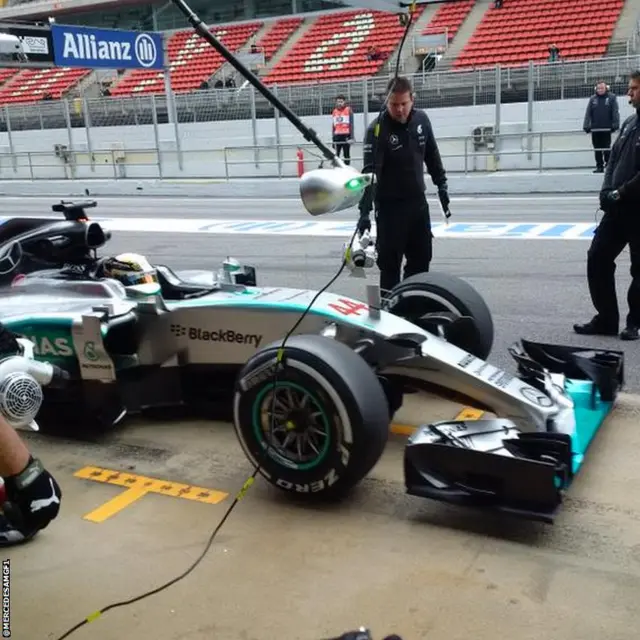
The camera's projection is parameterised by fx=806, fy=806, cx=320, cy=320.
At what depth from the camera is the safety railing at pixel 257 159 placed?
1725 centimetres

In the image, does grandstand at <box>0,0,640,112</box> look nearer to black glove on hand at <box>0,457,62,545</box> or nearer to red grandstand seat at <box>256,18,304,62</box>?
red grandstand seat at <box>256,18,304,62</box>

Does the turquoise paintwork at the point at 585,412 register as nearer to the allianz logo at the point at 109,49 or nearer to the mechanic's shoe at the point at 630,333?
the mechanic's shoe at the point at 630,333

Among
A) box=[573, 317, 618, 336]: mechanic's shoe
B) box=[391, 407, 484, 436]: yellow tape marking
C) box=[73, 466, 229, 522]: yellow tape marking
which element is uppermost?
box=[73, 466, 229, 522]: yellow tape marking

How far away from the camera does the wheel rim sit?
3238 millimetres

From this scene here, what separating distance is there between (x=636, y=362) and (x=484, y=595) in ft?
9.34

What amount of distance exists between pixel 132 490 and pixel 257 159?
59.6 ft

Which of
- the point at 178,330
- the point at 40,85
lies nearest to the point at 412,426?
the point at 178,330

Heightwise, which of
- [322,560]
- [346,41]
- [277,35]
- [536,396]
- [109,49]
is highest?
Result: [277,35]

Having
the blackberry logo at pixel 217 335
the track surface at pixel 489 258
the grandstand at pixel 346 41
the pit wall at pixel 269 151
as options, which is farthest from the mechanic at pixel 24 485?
the grandstand at pixel 346 41

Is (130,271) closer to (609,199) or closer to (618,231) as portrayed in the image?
(609,199)

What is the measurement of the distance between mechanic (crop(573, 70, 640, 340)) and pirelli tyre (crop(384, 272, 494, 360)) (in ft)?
5.39

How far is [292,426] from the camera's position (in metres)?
3.29

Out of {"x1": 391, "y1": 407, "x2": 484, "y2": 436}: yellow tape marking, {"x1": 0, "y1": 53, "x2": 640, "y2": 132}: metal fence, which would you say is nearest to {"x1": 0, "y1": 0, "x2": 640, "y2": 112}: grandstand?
{"x1": 0, "y1": 53, "x2": 640, "y2": 132}: metal fence

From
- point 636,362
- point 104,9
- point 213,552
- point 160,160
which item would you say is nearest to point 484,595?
point 213,552
